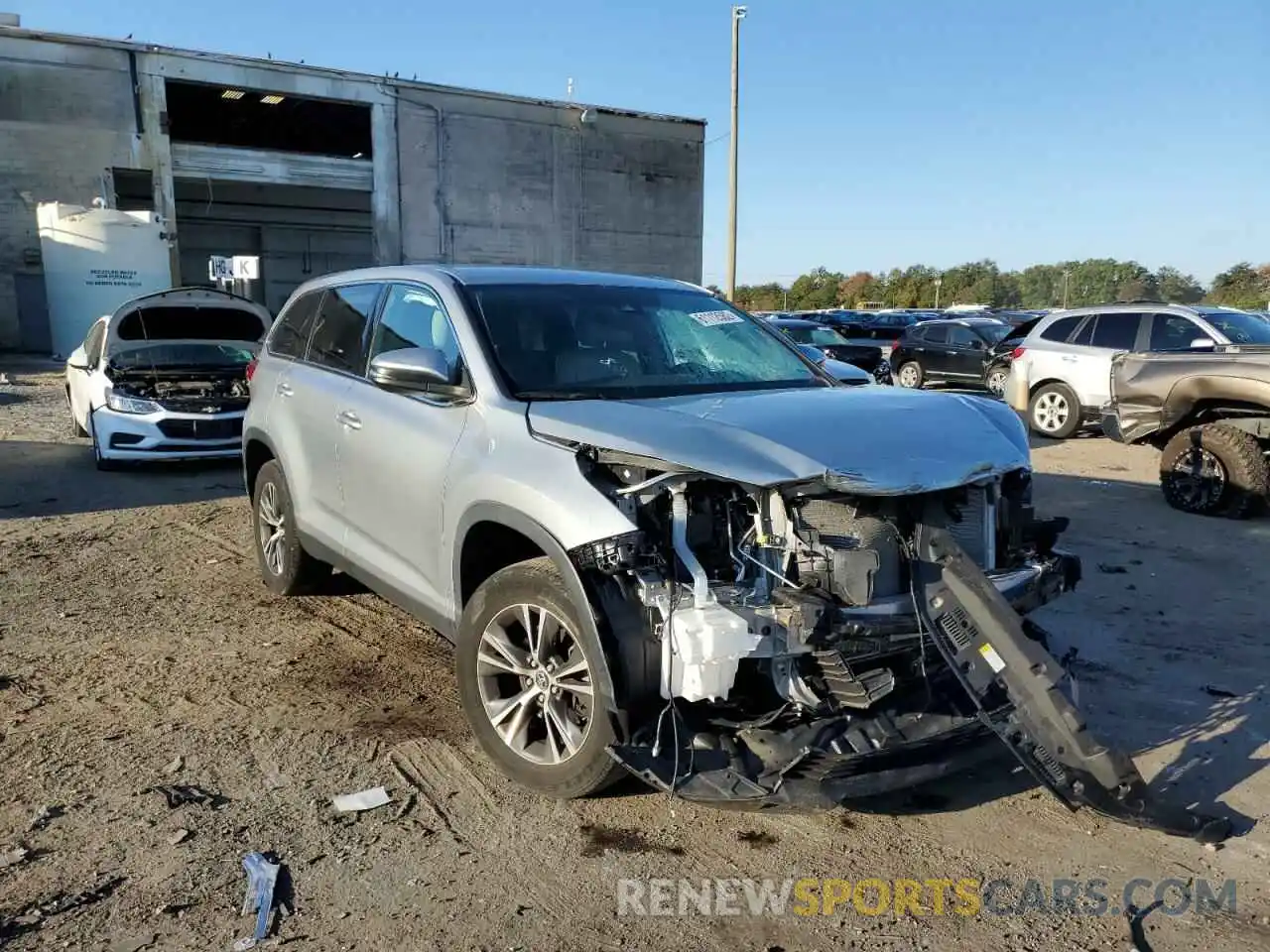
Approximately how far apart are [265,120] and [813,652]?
120 ft

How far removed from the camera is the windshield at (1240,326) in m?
11.6

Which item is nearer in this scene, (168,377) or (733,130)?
(168,377)

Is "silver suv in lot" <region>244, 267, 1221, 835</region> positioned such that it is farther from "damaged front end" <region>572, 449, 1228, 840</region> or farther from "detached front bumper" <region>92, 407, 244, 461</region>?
"detached front bumper" <region>92, 407, 244, 461</region>

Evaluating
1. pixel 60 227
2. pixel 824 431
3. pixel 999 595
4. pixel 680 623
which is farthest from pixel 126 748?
pixel 60 227

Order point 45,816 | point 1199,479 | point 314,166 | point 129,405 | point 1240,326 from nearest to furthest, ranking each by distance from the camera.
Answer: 1. point 45,816
2. point 1199,479
3. point 129,405
4. point 1240,326
5. point 314,166

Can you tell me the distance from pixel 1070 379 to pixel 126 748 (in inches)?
477

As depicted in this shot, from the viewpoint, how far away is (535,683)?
344cm

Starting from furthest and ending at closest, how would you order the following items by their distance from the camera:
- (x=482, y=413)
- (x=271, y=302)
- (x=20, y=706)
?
(x=271, y=302)
(x=20, y=706)
(x=482, y=413)

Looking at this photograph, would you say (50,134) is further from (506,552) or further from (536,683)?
(536,683)

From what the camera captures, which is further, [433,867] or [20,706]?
[20,706]

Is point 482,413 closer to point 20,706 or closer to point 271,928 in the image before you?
point 271,928

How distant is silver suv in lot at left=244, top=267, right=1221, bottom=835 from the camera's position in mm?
2988

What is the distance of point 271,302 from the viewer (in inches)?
1666

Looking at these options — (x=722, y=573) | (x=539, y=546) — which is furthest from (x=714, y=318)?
(x=722, y=573)
